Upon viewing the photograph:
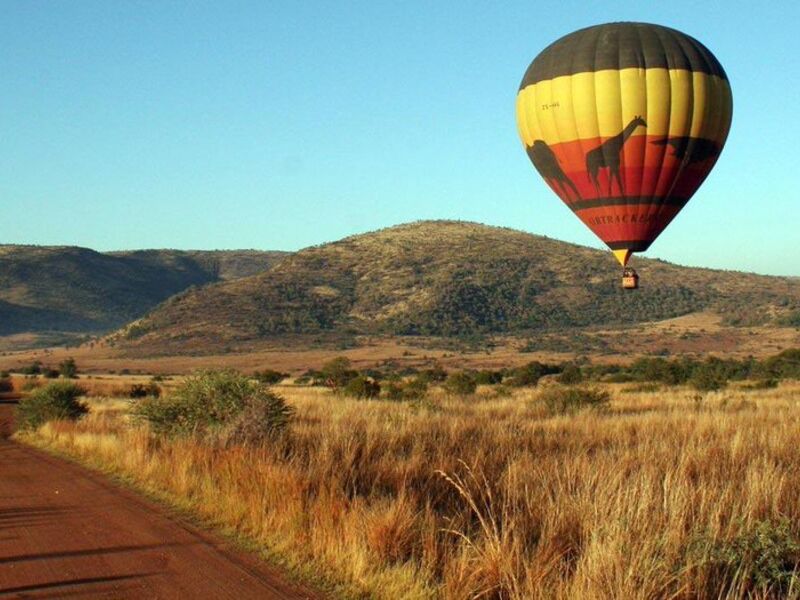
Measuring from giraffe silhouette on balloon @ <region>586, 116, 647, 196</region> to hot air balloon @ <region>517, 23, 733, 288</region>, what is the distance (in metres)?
0.03

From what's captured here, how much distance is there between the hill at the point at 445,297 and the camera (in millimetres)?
105625

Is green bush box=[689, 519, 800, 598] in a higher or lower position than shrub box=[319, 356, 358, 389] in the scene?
higher

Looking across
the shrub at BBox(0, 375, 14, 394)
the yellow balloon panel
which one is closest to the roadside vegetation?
the yellow balloon panel

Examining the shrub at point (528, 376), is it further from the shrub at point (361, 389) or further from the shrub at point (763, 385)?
the shrub at point (763, 385)

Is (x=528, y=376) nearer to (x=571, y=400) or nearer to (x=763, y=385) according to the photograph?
(x=763, y=385)

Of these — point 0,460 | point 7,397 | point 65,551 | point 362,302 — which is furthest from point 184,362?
point 65,551

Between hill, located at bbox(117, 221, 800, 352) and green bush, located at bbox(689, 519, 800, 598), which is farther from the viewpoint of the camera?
hill, located at bbox(117, 221, 800, 352)

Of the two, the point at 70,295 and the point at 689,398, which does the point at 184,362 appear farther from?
the point at 70,295

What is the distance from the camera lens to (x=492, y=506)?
820 cm

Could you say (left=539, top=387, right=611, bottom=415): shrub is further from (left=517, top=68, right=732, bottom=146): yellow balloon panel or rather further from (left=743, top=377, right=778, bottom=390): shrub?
(left=743, top=377, right=778, bottom=390): shrub

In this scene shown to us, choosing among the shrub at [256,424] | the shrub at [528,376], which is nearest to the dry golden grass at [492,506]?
the shrub at [256,424]

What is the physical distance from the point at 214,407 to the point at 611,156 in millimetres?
13681

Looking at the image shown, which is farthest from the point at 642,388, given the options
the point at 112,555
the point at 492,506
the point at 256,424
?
the point at 112,555

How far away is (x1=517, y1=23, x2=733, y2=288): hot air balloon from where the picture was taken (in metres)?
23.9
